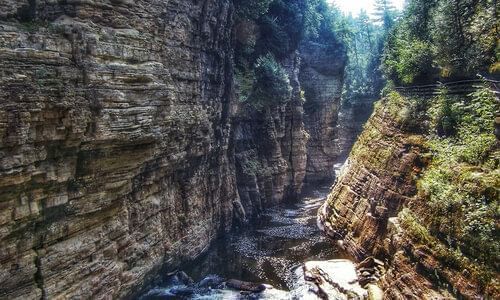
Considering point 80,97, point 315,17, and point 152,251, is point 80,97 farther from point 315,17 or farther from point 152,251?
point 315,17

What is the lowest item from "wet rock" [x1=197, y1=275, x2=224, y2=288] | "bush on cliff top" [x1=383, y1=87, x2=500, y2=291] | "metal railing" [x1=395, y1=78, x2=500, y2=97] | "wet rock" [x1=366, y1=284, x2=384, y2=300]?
"wet rock" [x1=197, y1=275, x2=224, y2=288]

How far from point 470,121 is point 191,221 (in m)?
19.8

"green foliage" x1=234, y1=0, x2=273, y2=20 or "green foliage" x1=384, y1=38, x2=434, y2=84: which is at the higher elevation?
"green foliage" x1=234, y1=0, x2=273, y2=20

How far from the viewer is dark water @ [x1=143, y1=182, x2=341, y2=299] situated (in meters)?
29.4

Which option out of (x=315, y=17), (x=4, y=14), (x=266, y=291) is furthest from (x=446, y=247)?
(x=315, y=17)

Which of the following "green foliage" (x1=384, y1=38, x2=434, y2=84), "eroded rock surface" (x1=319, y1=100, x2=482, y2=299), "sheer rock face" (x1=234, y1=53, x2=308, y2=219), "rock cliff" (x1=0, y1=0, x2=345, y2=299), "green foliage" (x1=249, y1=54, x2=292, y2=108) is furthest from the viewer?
"sheer rock face" (x1=234, y1=53, x2=308, y2=219)

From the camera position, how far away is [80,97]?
18.3m

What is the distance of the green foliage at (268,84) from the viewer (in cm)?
4169

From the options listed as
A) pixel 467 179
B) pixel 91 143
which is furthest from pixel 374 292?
pixel 91 143

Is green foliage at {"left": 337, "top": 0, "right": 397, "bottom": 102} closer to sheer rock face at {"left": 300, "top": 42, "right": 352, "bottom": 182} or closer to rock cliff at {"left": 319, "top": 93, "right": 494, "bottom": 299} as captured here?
sheer rock face at {"left": 300, "top": 42, "right": 352, "bottom": 182}

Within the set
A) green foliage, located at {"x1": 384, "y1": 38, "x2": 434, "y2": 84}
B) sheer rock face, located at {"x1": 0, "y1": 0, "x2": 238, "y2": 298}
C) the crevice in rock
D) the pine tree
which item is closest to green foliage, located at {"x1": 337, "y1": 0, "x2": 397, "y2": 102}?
the pine tree

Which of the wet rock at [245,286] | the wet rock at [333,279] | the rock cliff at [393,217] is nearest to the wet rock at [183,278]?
the wet rock at [245,286]

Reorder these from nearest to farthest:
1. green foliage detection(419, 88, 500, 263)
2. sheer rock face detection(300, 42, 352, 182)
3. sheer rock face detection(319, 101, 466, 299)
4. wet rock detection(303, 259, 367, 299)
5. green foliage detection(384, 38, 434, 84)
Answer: green foliage detection(419, 88, 500, 263), sheer rock face detection(319, 101, 466, 299), wet rock detection(303, 259, 367, 299), green foliage detection(384, 38, 434, 84), sheer rock face detection(300, 42, 352, 182)

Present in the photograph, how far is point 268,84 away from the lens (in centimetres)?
4231
